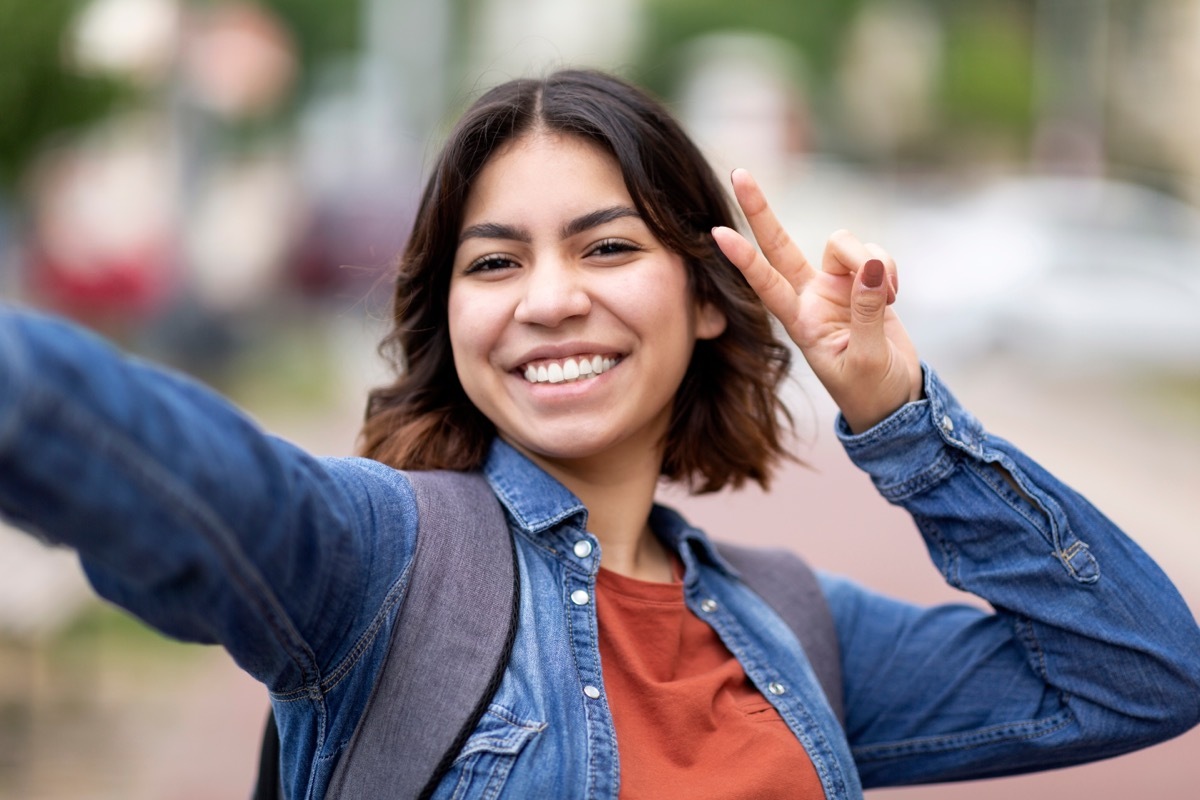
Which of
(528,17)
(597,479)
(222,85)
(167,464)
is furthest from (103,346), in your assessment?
(528,17)

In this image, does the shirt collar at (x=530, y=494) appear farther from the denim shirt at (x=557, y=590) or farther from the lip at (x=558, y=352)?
the lip at (x=558, y=352)

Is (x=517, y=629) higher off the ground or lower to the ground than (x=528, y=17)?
lower

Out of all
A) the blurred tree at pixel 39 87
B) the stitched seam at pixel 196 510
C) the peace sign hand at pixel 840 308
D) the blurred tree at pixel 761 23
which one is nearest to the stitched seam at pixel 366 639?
the stitched seam at pixel 196 510

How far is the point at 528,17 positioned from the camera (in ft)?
169

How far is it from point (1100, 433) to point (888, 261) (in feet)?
33.4

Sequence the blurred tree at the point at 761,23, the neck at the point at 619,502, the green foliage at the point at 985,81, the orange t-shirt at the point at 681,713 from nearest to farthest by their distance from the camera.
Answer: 1. the orange t-shirt at the point at 681,713
2. the neck at the point at 619,502
3. the green foliage at the point at 985,81
4. the blurred tree at the point at 761,23

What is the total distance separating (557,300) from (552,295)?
0.01 meters

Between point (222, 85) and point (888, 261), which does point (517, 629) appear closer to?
point (888, 261)

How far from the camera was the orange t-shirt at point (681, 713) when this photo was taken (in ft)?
6.28

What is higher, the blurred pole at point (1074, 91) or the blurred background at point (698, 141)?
the blurred pole at point (1074, 91)

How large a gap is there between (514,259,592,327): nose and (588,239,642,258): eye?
50mm

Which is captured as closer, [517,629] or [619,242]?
[517,629]

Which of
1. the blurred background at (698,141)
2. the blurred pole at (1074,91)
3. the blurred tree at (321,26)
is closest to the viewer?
the blurred background at (698,141)

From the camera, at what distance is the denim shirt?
1367mm
